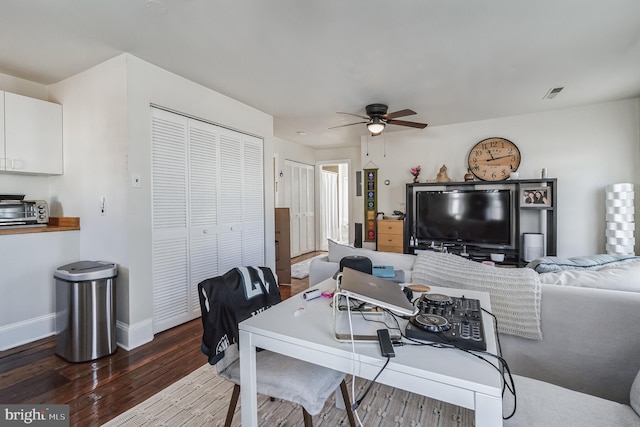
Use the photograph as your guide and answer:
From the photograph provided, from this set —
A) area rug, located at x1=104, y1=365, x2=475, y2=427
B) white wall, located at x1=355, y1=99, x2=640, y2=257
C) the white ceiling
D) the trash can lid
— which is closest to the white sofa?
area rug, located at x1=104, y1=365, x2=475, y2=427

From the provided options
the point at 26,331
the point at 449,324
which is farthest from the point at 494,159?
the point at 26,331

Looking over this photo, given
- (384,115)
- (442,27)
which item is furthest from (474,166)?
(442,27)

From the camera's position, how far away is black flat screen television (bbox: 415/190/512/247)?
4.30 m

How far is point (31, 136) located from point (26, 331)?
68.0 inches

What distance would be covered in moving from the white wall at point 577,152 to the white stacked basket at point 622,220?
0.35 meters

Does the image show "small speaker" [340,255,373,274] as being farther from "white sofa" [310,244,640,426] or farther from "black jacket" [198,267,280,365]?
"white sofa" [310,244,640,426]

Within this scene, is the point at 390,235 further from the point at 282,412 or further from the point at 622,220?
the point at 282,412

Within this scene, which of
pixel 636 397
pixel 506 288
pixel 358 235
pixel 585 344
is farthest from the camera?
pixel 358 235

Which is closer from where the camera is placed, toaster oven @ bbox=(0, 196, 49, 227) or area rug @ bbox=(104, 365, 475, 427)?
area rug @ bbox=(104, 365, 475, 427)

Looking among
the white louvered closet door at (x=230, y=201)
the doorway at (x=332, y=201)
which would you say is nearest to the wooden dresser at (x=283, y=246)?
the white louvered closet door at (x=230, y=201)

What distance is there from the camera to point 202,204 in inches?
123

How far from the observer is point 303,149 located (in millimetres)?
6406

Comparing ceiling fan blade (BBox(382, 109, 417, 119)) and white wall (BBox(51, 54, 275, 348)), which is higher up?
ceiling fan blade (BBox(382, 109, 417, 119))

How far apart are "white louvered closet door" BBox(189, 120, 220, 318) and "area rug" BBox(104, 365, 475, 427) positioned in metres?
1.34
